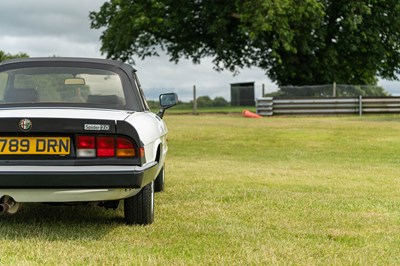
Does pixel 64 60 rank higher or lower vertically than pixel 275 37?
lower

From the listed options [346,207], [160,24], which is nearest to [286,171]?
[346,207]

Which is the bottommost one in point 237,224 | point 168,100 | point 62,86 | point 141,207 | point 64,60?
point 237,224

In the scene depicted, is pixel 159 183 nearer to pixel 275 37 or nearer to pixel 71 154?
pixel 71 154

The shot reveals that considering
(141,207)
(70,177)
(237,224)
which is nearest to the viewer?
(70,177)

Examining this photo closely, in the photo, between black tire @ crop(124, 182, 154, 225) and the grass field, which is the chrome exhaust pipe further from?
black tire @ crop(124, 182, 154, 225)

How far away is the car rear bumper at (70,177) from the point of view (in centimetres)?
459

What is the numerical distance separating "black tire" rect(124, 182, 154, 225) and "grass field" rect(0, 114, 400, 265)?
96 millimetres

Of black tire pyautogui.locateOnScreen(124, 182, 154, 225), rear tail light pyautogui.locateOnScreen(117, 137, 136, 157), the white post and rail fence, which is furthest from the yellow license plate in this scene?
the white post and rail fence

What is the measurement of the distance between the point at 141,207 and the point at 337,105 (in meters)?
27.3

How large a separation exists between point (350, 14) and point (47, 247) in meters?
33.4

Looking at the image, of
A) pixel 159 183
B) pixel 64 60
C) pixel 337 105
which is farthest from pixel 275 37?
pixel 64 60

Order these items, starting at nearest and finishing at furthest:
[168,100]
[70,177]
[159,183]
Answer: [70,177] < [168,100] < [159,183]

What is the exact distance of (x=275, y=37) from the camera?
3409cm

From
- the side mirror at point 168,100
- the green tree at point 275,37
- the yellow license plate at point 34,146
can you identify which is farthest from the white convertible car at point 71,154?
the green tree at point 275,37
